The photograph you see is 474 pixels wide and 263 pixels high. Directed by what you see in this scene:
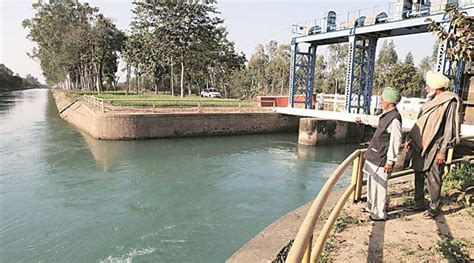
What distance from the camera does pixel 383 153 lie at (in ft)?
12.3

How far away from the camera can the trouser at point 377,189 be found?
12.6 ft

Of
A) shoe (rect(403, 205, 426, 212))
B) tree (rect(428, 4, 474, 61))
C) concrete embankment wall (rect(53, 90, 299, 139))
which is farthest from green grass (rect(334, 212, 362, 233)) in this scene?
concrete embankment wall (rect(53, 90, 299, 139))

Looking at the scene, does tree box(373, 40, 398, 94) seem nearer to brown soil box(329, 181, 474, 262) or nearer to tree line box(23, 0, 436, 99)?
tree line box(23, 0, 436, 99)

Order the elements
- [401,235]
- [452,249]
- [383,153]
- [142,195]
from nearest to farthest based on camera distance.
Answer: [452,249] < [401,235] < [383,153] < [142,195]

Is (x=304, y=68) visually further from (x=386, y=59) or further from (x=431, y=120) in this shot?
(x=386, y=59)

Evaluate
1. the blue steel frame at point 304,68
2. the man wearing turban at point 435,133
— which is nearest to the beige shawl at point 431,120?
the man wearing turban at point 435,133

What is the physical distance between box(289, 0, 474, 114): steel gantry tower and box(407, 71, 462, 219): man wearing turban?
9249 mm

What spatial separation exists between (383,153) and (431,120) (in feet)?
2.27

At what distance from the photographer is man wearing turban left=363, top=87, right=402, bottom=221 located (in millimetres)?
3607

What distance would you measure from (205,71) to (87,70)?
16507mm

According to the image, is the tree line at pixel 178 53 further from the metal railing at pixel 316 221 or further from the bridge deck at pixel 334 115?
the metal railing at pixel 316 221

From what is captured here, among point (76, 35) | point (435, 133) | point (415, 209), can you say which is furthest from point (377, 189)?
point (76, 35)

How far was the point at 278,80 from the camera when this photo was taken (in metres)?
44.4

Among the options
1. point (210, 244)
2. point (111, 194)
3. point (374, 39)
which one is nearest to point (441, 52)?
point (374, 39)
